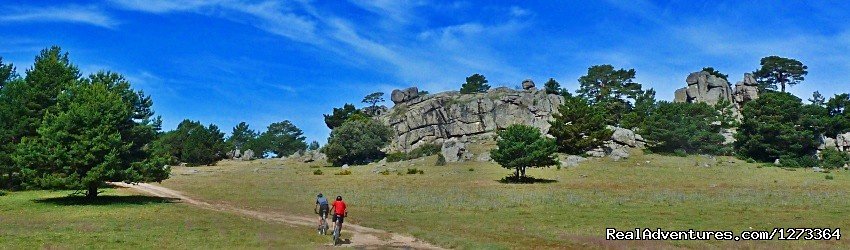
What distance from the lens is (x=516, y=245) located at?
851 inches

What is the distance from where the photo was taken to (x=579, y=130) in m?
93.8

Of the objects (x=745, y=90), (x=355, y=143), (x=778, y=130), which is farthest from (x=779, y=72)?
(x=355, y=143)

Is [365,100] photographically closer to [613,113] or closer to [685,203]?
[613,113]

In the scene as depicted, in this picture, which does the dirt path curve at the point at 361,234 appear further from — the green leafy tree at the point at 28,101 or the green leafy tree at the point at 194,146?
the green leafy tree at the point at 194,146

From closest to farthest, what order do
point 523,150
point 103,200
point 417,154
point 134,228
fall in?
point 134,228, point 103,200, point 523,150, point 417,154

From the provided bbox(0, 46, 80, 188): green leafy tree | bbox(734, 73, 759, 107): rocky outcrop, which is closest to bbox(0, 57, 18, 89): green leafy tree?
bbox(0, 46, 80, 188): green leafy tree

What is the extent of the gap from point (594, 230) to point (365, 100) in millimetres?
139969

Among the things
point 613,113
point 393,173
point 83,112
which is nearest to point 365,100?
point 613,113

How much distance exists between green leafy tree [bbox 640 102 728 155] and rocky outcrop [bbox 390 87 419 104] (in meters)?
60.4

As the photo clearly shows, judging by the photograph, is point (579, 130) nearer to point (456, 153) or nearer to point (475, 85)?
point (456, 153)

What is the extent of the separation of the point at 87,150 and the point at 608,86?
379 ft

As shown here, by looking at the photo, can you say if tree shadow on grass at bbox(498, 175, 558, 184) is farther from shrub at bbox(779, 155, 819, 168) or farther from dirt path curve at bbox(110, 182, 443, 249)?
shrub at bbox(779, 155, 819, 168)

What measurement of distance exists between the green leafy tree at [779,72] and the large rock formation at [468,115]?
4627cm

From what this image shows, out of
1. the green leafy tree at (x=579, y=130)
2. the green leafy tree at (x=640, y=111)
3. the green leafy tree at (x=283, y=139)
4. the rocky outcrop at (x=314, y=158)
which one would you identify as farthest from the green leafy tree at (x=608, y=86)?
the green leafy tree at (x=283, y=139)
